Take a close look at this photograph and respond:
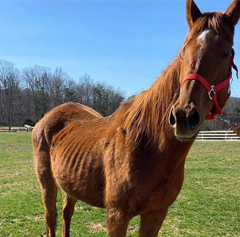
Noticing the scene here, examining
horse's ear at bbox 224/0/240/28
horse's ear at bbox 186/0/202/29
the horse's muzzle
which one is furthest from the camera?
horse's ear at bbox 186/0/202/29

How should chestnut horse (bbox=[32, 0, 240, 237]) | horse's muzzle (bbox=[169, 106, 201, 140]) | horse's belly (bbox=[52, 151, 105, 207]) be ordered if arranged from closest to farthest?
horse's muzzle (bbox=[169, 106, 201, 140]) → chestnut horse (bbox=[32, 0, 240, 237]) → horse's belly (bbox=[52, 151, 105, 207])

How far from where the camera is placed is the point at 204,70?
1658mm

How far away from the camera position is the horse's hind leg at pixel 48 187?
3.65 metres

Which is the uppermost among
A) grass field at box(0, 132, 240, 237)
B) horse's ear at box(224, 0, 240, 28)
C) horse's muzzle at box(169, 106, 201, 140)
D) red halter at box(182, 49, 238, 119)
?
horse's ear at box(224, 0, 240, 28)

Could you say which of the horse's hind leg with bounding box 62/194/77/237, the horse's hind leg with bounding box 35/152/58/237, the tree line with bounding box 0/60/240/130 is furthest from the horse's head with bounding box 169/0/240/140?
the tree line with bounding box 0/60/240/130

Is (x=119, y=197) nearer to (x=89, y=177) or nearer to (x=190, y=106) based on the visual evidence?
(x=89, y=177)

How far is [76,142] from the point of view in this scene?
10.1ft

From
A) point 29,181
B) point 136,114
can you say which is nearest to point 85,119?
point 136,114

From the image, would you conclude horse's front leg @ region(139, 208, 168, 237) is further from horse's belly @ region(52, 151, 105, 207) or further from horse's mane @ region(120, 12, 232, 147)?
horse's mane @ region(120, 12, 232, 147)

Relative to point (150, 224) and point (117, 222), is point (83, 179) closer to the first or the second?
point (117, 222)

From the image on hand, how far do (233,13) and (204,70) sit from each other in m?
0.51

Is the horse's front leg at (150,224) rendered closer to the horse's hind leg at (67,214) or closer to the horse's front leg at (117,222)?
the horse's front leg at (117,222)

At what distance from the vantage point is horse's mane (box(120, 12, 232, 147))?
1.79 m

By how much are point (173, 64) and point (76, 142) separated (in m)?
1.56
